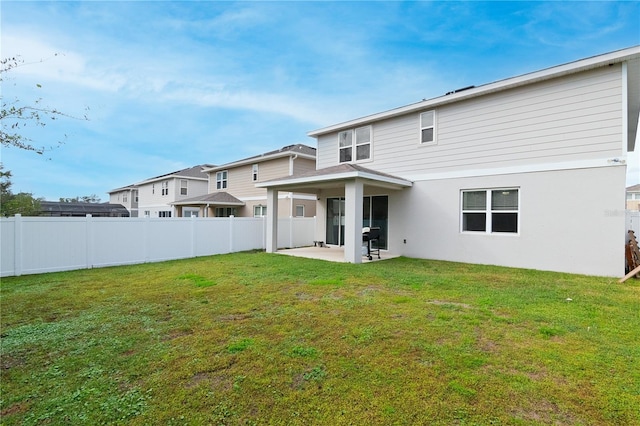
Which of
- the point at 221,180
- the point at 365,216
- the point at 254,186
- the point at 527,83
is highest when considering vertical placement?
the point at 527,83

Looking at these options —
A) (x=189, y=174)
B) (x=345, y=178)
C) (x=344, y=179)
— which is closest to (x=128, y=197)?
(x=189, y=174)

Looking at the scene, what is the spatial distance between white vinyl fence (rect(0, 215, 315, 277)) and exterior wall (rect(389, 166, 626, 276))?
741cm

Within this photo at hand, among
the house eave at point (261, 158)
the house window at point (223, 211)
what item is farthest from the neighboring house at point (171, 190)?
the house eave at point (261, 158)

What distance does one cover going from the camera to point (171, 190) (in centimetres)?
2716

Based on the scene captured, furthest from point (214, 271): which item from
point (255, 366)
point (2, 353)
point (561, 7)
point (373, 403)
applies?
point (561, 7)

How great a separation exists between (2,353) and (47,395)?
1.44 metres

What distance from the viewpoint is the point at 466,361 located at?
3.11 m

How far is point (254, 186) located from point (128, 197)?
29.0 m

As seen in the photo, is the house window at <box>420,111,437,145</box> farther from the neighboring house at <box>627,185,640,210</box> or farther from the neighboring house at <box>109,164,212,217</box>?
the neighboring house at <box>627,185,640,210</box>

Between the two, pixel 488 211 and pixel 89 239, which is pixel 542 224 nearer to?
pixel 488 211

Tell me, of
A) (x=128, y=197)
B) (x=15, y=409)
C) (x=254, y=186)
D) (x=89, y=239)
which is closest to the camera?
(x=15, y=409)

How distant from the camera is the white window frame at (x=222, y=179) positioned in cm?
2316

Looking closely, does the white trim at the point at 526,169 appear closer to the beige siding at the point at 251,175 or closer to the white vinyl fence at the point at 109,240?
the white vinyl fence at the point at 109,240

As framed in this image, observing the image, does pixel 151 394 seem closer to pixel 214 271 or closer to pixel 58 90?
pixel 58 90
